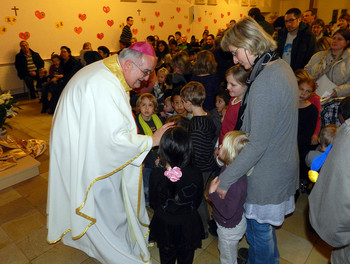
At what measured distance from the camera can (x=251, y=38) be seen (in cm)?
149

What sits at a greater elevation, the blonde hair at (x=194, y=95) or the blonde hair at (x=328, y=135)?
the blonde hair at (x=194, y=95)

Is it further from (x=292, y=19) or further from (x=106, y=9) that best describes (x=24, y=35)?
(x=292, y=19)

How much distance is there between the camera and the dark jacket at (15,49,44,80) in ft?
25.7

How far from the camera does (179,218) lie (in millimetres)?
1854

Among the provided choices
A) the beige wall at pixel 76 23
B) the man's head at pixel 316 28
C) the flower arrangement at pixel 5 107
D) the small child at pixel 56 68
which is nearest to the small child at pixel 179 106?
the flower arrangement at pixel 5 107

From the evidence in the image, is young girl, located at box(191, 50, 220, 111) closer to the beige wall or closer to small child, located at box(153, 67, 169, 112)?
small child, located at box(153, 67, 169, 112)

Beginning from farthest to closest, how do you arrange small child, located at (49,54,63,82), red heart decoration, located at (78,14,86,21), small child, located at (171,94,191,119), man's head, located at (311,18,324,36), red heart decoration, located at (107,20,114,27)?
1. red heart decoration, located at (107,20,114,27)
2. red heart decoration, located at (78,14,86,21)
3. man's head, located at (311,18,324,36)
4. small child, located at (49,54,63,82)
5. small child, located at (171,94,191,119)

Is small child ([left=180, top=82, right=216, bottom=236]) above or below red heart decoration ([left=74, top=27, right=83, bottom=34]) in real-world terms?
below

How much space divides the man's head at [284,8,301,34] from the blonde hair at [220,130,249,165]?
3121mm

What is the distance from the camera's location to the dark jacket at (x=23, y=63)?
7832mm

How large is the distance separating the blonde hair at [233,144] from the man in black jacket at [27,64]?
26.5 ft

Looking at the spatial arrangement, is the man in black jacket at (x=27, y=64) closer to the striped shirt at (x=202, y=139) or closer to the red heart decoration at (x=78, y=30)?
the red heart decoration at (x=78, y=30)

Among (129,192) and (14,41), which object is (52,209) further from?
(14,41)

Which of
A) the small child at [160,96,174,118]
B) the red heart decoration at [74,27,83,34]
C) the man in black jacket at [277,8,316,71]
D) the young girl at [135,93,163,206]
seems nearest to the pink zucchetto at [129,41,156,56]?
the young girl at [135,93,163,206]
